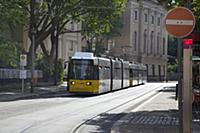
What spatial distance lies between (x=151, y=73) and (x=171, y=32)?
108 m

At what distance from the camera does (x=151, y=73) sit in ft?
390

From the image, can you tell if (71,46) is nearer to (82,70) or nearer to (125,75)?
(125,75)

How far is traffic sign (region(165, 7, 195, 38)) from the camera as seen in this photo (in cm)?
1150

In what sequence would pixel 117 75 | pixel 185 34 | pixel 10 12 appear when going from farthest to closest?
pixel 117 75 < pixel 10 12 < pixel 185 34

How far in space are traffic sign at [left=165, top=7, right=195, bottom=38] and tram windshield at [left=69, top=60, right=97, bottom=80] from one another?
28462mm

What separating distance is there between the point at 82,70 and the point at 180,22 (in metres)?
28.6

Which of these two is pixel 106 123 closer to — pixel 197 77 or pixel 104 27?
pixel 197 77

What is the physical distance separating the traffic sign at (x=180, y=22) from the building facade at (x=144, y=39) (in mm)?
90307

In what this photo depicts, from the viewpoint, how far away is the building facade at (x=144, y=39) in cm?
10756

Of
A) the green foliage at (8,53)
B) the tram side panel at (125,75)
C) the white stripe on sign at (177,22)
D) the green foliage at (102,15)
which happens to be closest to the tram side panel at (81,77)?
the green foliage at (8,53)

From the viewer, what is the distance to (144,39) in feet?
378

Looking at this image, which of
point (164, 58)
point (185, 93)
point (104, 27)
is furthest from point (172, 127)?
point (164, 58)

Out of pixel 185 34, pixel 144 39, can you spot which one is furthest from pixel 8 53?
pixel 144 39

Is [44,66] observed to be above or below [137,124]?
above
